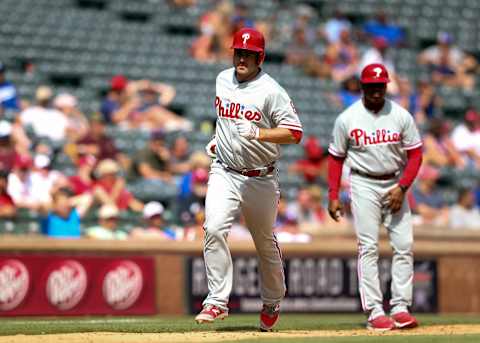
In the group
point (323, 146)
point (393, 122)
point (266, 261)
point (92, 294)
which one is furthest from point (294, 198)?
point (266, 261)

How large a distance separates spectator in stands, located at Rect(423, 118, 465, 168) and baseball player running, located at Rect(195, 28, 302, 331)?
9.76 meters

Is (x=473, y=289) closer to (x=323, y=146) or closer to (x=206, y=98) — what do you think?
(x=323, y=146)

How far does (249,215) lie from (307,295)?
18.1 ft

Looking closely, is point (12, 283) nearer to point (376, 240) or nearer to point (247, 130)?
point (376, 240)

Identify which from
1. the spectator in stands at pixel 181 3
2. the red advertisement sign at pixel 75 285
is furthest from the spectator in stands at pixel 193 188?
the spectator in stands at pixel 181 3

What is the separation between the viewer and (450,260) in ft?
43.8

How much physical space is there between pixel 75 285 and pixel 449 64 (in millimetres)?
10624

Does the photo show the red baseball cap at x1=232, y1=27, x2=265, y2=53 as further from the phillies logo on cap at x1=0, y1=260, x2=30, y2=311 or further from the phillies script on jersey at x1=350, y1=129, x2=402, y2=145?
the phillies logo on cap at x1=0, y1=260, x2=30, y2=311

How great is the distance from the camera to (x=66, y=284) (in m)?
11.4

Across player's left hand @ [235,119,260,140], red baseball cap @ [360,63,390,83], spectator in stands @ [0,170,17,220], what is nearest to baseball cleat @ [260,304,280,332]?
player's left hand @ [235,119,260,140]

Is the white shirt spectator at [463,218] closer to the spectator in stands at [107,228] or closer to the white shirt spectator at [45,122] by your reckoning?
the spectator in stands at [107,228]

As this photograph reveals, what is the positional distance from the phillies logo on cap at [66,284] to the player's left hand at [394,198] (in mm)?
4309

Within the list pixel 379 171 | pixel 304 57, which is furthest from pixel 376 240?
pixel 304 57

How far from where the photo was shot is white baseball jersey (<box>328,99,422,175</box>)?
8.43 meters
